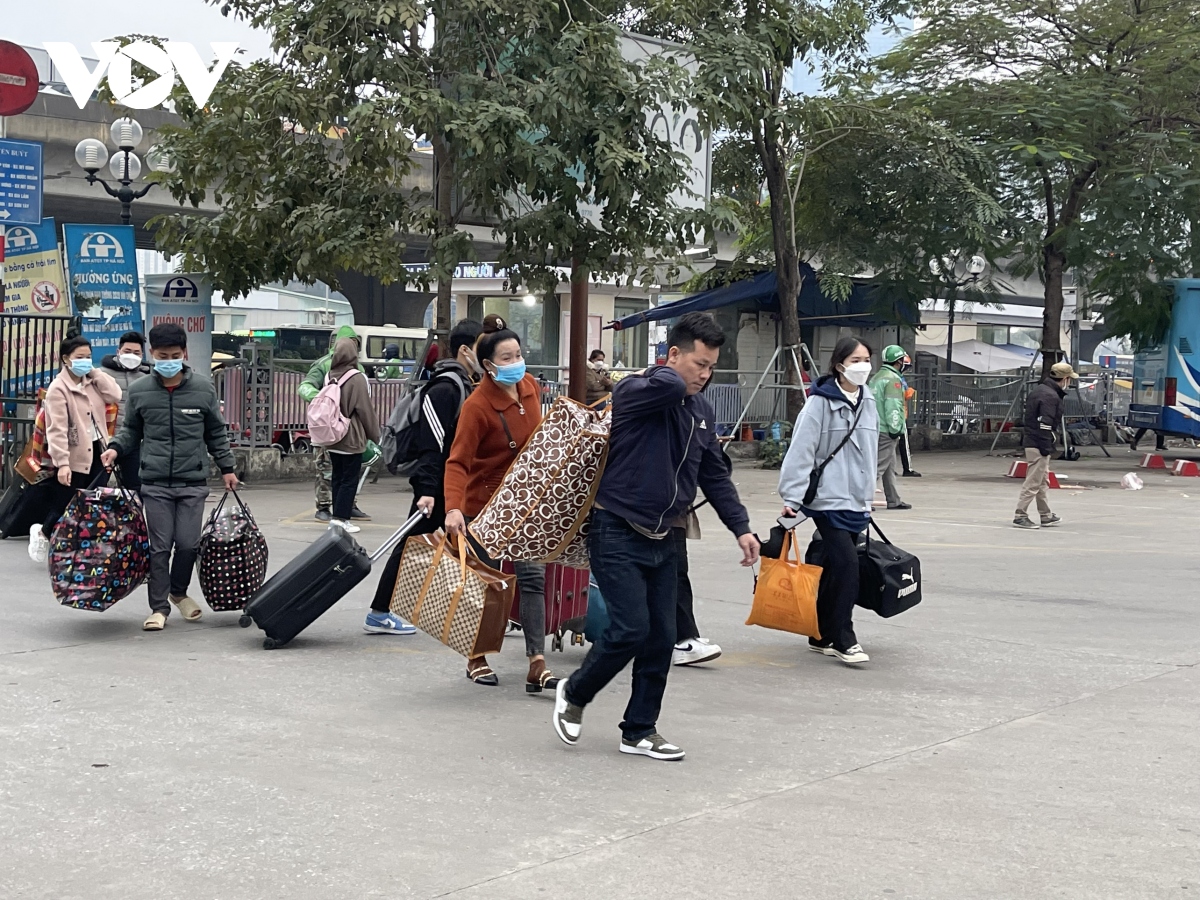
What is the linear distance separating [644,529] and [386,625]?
3130 mm

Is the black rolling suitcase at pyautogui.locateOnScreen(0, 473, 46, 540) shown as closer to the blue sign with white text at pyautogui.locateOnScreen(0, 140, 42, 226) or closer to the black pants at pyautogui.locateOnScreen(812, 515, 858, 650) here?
the blue sign with white text at pyautogui.locateOnScreen(0, 140, 42, 226)

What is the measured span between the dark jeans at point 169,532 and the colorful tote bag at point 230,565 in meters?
0.09

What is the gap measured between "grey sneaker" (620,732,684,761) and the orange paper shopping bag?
6.67 ft

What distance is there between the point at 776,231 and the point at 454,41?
8.96m

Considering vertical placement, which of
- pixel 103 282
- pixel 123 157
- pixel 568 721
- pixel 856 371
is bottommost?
pixel 568 721

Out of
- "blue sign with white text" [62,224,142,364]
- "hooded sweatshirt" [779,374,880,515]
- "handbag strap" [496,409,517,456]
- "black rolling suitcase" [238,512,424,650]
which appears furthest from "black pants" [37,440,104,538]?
"hooded sweatshirt" [779,374,880,515]

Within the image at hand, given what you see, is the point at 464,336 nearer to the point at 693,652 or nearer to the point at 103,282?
the point at 693,652

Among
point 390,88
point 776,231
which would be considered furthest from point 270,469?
point 776,231

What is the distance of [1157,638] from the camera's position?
8.59 meters

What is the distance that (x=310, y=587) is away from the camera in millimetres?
7809

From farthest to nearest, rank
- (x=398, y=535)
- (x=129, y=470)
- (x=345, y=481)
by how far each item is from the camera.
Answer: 1. (x=345, y=481)
2. (x=129, y=470)
3. (x=398, y=535)

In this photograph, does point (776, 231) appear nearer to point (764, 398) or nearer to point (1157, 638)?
point (764, 398)

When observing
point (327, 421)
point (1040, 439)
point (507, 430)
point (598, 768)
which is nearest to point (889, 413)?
point (1040, 439)

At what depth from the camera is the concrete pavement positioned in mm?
4344
